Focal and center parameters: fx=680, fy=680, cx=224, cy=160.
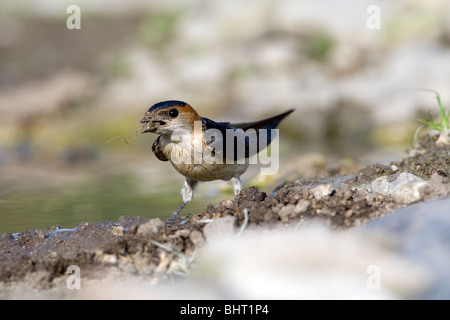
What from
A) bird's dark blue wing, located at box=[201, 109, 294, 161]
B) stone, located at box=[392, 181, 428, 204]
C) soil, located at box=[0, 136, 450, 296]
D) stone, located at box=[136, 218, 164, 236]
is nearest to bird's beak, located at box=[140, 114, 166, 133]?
bird's dark blue wing, located at box=[201, 109, 294, 161]

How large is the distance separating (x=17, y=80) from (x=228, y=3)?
4.93 metres

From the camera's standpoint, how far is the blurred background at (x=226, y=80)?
1098 centimetres

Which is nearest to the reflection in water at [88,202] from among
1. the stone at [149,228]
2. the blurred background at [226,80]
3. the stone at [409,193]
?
the blurred background at [226,80]

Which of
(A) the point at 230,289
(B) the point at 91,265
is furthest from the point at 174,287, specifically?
(B) the point at 91,265

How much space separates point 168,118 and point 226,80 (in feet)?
26.2

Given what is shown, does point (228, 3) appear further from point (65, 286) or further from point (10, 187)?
point (65, 286)

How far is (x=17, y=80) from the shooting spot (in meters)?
14.1

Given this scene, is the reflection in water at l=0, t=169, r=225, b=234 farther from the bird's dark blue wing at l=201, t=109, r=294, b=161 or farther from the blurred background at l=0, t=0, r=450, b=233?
the bird's dark blue wing at l=201, t=109, r=294, b=161

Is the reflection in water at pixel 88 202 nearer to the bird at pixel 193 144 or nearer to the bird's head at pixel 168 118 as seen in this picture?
the bird at pixel 193 144

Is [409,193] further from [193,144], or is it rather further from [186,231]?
[193,144]

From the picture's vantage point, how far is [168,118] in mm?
5336

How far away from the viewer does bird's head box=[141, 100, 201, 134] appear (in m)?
5.22

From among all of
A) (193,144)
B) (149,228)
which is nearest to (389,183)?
(149,228)

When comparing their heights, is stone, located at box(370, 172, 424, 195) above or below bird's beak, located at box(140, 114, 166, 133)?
below
